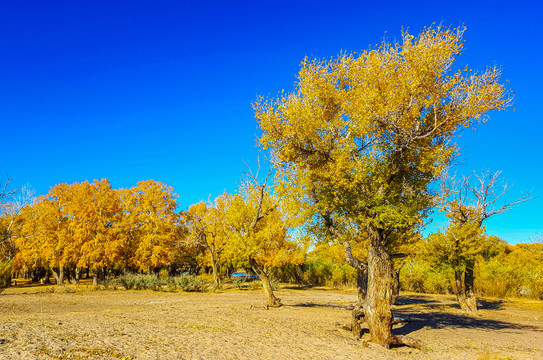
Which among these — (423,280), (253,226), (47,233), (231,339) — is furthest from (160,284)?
(423,280)

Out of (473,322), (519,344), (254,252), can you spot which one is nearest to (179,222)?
(254,252)

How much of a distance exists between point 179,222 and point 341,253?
62.9 ft

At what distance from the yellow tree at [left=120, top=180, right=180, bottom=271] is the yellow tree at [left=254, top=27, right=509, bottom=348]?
89.3 ft

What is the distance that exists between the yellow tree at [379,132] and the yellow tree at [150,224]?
27.2 meters

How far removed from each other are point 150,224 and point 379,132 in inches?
1245

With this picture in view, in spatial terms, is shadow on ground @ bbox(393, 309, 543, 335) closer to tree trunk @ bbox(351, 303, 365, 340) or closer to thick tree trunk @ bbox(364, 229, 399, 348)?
tree trunk @ bbox(351, 303, 365, 340)

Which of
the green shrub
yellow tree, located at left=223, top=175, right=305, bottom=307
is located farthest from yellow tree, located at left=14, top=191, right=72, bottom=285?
yellow tree, located at left=223, top=175, right=305, bottom=307

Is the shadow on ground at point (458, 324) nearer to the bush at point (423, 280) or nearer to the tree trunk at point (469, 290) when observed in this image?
the tree trunk at point (469, 290)

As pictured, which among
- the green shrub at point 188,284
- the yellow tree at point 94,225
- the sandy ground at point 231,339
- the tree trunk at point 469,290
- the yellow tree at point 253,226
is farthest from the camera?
the yellow tree at point 94,225

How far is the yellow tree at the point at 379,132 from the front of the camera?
1102 centimetres

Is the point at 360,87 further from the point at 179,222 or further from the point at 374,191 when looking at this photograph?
the point at 179,222

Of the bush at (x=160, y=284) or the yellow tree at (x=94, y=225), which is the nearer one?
the bush at (x=160, y=284)

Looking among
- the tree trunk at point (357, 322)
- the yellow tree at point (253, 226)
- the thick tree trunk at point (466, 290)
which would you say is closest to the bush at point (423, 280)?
the thick tree trunk at point (466, 290)

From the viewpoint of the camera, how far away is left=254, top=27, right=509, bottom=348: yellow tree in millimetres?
11023
